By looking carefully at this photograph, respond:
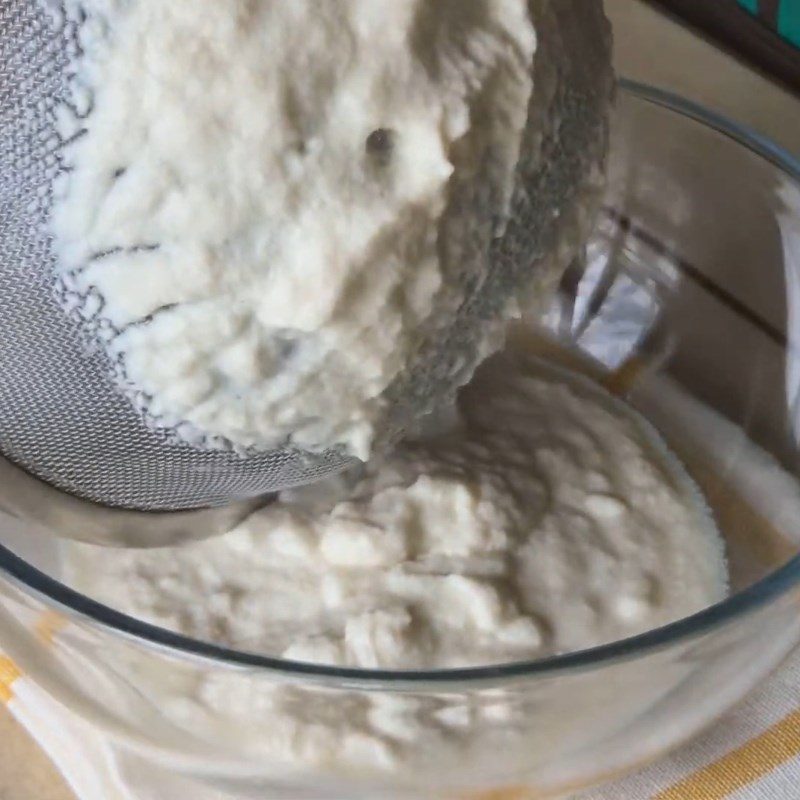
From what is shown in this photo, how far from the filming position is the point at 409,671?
0.36m

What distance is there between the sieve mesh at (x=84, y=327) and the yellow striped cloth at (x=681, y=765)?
121mm

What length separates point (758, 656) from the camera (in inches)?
18.1

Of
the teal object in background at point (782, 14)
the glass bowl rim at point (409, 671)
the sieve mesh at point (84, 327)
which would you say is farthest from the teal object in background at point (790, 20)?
the glass bowl rim at point (409, 671)

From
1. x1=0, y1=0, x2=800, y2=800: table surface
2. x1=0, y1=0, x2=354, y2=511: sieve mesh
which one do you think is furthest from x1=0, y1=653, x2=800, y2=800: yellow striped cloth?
x1=0, y1=0, x2=800, y2=800: table surface

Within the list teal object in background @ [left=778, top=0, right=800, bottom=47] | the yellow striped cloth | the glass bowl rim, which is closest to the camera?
the glass bowl rim

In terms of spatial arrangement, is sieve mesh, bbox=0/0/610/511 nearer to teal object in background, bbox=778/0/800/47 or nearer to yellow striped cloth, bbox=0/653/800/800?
yellow striped cloth, bbox=0/653/800/800

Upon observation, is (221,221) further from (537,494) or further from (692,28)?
(692,28)

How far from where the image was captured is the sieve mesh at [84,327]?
1.24 ft

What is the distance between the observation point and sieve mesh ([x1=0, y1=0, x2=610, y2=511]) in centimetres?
38

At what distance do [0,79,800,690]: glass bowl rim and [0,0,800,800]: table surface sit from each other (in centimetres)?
44

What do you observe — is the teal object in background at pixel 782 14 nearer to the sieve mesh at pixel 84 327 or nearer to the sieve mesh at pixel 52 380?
the sieve mesh at pixel 84 327

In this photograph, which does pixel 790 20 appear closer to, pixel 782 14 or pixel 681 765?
pixel 782 14

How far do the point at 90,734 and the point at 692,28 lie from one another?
63 cm

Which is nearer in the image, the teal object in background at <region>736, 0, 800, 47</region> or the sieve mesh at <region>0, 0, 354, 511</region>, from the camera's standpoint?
the sieve mesh at <region>0, 0, 354, 511</region>
